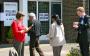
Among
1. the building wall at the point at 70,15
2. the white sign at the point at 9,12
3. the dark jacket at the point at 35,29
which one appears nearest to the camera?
the dark jacket at the point at 35,29

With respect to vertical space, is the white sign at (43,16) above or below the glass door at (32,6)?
below

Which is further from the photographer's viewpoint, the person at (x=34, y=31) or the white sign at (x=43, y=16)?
the white sign at (x=43, y=16)

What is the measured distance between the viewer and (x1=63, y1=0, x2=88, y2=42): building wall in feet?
74.4

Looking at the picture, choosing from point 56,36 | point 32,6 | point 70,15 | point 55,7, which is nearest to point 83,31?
point 56,36

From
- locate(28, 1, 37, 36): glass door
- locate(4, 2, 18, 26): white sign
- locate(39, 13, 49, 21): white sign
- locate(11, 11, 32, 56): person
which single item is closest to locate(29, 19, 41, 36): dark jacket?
locate(11, 11, 32, 56): person

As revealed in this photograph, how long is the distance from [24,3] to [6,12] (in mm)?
1151

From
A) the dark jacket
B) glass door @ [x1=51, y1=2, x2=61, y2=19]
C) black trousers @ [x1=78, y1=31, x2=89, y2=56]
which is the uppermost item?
glass door @ [x1=51, y1=2, x2=61, y2=19]

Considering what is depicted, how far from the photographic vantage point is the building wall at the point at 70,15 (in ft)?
74.4

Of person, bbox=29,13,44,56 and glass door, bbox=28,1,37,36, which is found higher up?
glass door, bbox=28,1,37,36

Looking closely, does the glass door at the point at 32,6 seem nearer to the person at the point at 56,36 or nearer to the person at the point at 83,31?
the person at the point at 56,36

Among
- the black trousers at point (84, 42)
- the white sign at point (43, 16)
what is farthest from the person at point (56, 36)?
the white sign at point (43, 16)

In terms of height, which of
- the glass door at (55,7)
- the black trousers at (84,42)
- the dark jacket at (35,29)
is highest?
the glass door at (55,7)

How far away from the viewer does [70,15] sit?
898 inches

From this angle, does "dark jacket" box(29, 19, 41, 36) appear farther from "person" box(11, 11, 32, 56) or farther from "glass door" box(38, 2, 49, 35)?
"glass door" box(38, 2, 49, 35)
